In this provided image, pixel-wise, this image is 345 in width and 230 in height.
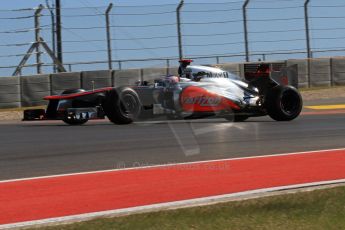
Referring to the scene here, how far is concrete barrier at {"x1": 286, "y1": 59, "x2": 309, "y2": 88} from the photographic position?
76.2 ft

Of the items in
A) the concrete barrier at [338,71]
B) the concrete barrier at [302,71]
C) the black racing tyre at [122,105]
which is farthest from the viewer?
the concrete barrier at [338,71]

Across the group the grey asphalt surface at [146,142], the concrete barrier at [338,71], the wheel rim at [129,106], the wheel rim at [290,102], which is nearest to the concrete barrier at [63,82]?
the grey asphalt surface at [146,142]

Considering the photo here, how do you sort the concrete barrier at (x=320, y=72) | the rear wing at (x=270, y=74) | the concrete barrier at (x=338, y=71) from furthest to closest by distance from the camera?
1. the concrete barrier at (x=338, y=71)
2. the concrete barrier at (x=320, y=72)
3. the rear wing at (x=270, y=74)

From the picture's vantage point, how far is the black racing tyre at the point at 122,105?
12484mm

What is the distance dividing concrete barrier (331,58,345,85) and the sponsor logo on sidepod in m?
12.6

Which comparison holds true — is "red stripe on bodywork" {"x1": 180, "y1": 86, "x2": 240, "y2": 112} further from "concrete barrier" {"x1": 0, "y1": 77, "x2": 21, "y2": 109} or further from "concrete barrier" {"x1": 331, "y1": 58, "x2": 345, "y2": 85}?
"concrete barrier" {"x1": 331, "y1": 58, "x2": 345, "y2": 85}

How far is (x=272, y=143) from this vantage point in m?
10.4

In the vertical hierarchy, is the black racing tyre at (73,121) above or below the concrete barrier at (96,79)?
below

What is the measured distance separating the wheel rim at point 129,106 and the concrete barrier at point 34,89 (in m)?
7.21

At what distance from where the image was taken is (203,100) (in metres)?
12.6

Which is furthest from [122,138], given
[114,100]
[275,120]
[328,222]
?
[328,222]

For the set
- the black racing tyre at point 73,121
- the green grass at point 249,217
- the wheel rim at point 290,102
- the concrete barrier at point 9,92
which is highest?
the concrete barrier at point 9,92

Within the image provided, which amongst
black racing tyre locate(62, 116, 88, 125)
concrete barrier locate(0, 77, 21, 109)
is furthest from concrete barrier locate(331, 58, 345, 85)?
black racing tyre locate(62, 116, 88, 125)

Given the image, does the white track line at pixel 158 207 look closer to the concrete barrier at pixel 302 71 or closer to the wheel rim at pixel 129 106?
the wheel rim at pixel 129 106
